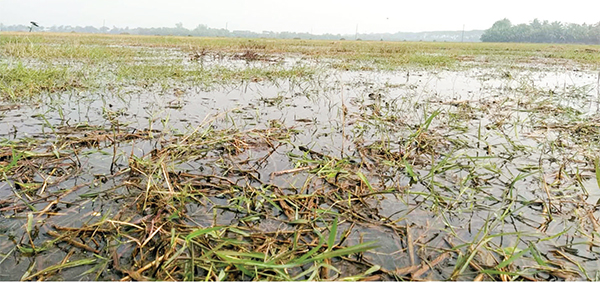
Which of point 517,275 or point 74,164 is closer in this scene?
point 517,275

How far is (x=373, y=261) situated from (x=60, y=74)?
26.0 ft

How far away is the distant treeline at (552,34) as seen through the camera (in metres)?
107

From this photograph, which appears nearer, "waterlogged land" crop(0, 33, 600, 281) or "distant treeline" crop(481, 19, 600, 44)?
"waterlogged land" crop(0, 33, 600, 281)

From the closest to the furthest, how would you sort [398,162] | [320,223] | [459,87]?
[320,223], [398,162], [459,87]

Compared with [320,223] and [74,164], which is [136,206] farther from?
[320,223]

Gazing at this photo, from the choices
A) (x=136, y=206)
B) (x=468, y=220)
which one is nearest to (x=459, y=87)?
(x=468, y=220)

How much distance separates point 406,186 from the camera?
2396mm

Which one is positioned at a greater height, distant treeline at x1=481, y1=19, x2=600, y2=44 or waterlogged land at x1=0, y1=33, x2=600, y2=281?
distant treeline at x1=481, y1=19, x2=600, y2=44

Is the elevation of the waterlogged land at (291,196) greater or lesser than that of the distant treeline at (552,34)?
lesser

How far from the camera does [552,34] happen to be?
11206cm

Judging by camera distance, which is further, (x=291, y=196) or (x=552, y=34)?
(x=552, y=34)

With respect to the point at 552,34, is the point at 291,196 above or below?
below

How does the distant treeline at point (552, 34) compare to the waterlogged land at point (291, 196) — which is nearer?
the waterlogged land at point (291, 196)

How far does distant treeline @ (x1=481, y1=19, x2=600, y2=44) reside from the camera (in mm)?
106938
